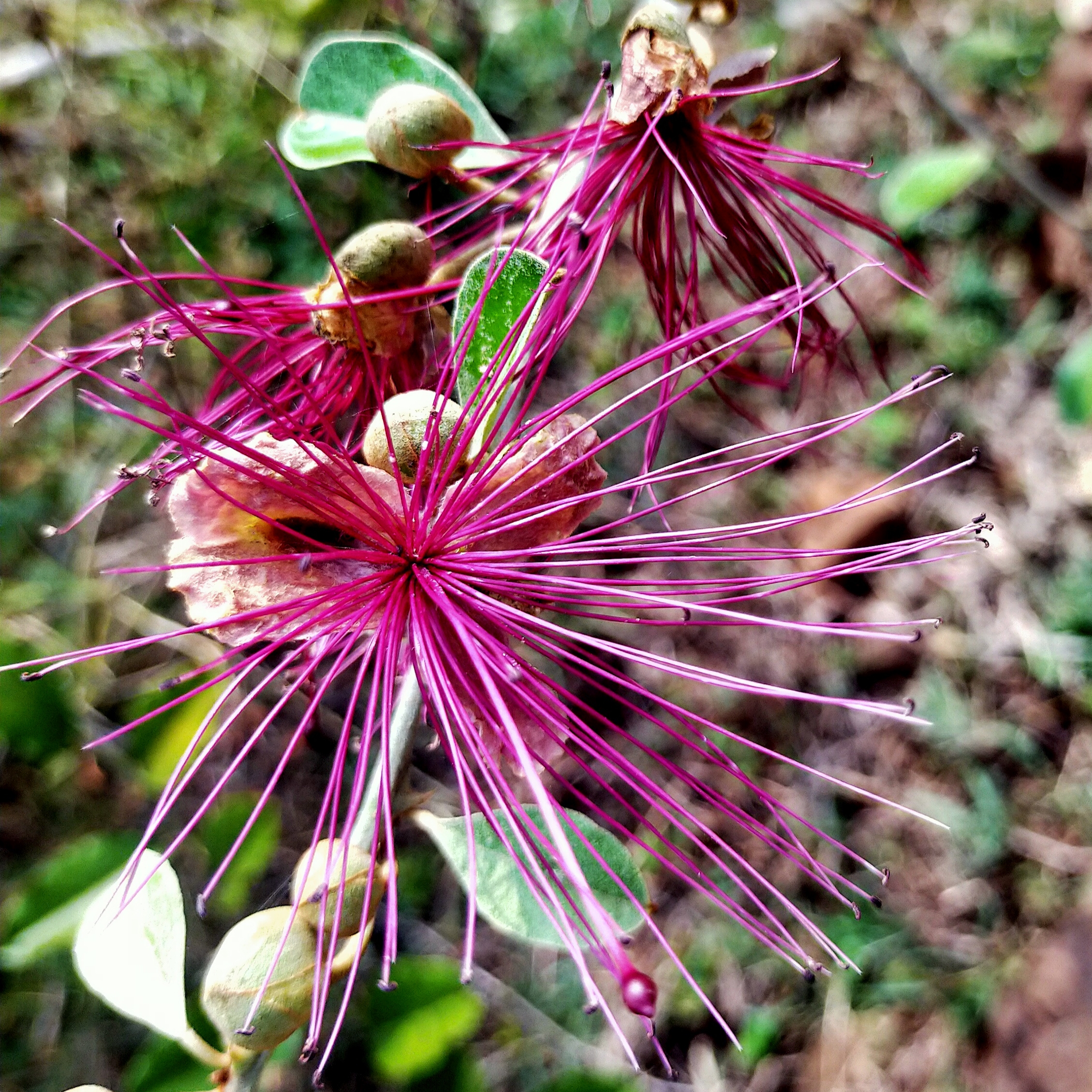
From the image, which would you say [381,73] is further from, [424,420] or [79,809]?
[79,809]

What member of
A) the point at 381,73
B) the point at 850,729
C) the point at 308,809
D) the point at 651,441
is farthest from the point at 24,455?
the point at 850,729

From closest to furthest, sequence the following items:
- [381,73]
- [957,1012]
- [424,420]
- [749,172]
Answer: [424,420] < [749,172] < [381,73] < [957,1012]

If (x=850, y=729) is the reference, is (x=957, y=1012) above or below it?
below

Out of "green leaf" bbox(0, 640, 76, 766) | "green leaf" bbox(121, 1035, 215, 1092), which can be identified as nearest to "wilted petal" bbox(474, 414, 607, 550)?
"green leaf" bbox(121, 1035, 215, 1092)

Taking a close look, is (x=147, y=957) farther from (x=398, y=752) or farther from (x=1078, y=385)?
(x=1078, y=385)

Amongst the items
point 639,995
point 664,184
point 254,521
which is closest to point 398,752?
point 254,521

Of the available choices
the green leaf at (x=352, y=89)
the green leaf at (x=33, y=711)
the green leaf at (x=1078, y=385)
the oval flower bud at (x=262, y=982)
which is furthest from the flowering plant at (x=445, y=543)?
the green leaf at (x=1078, y=385)

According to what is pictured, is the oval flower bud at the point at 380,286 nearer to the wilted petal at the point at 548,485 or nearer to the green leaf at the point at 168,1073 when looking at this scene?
the wilted petal at the point at 548,485

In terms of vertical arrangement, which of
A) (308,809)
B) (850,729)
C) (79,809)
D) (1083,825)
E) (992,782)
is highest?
(79,809)
